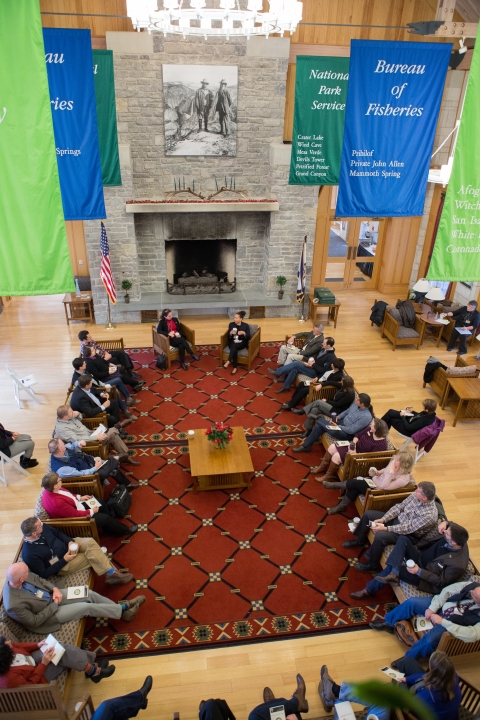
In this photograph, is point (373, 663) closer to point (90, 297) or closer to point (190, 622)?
point (190, 622)

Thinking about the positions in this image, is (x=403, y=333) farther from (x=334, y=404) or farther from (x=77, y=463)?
(x=77, y=463)

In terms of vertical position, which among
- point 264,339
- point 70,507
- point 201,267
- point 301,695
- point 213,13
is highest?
point 213,13

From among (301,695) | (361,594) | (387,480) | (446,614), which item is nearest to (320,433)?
(387,480)

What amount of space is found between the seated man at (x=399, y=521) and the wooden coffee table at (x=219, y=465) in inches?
61.4

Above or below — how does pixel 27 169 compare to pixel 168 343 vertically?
above

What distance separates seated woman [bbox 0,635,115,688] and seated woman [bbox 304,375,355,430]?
13.3ft

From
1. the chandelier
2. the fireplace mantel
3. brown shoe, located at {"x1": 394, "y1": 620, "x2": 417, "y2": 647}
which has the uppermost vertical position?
the chandelier

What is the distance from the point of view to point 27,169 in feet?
13.2

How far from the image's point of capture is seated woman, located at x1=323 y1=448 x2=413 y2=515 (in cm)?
564

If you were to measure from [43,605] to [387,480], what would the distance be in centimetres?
362

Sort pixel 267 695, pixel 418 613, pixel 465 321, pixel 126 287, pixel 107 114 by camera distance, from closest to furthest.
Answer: pixel 267 695 → pixel 418 613 → pixel 107 114 → pixel 465 321 → pixel 126 287

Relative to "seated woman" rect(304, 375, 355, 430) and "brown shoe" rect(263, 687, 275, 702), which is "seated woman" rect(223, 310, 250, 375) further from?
"brown shoe" rect(263, 687, 275, 702)

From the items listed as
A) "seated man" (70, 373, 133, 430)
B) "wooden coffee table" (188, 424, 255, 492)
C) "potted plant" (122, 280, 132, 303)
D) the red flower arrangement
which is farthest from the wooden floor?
the red flower arrangement

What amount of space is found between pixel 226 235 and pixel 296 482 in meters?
6.31
